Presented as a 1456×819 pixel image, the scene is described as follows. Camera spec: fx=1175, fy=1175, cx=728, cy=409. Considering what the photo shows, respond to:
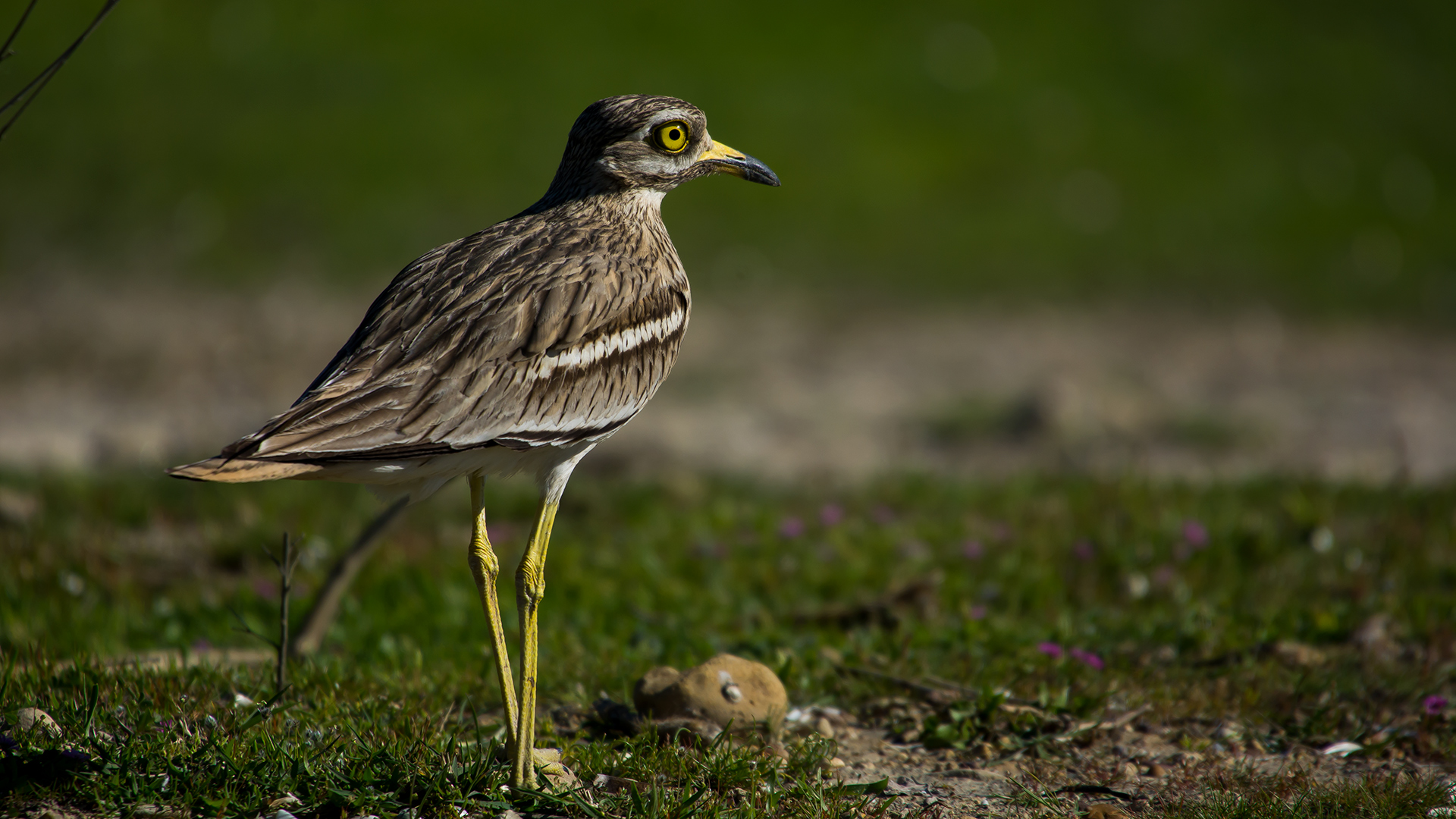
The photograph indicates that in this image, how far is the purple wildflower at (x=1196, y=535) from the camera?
5778 millimetres

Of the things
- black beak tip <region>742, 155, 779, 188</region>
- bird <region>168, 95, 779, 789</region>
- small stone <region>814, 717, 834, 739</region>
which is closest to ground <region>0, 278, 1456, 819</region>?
→ small stone <region>814, 717, 834, 739</region>

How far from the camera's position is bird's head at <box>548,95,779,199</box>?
4.02 metres

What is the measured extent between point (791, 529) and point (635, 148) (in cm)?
270

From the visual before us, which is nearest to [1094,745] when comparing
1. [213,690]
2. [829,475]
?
[213,690]

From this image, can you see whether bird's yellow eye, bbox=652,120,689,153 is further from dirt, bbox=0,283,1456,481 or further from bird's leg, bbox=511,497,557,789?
dirt, bbox=0,283,1456,481

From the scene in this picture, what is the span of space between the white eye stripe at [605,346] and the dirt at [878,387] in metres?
3.97

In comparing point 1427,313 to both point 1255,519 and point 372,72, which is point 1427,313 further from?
point 372,72

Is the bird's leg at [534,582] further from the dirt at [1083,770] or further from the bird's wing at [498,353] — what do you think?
the dirt at [1083,770]

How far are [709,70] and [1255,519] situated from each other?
10.1 meters

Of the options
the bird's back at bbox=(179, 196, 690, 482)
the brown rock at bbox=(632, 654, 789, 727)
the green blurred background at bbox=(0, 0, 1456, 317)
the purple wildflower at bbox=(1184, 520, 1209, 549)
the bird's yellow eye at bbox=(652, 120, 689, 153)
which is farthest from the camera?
the green blurred background at bbox=(0, 0, 1456, 317)

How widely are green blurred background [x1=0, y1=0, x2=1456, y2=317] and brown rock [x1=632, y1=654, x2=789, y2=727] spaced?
8.54m

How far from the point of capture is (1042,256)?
1326 centimetres

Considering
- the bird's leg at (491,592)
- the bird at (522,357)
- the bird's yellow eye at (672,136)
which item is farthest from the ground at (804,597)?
the bird's yellow eye at (672,136)

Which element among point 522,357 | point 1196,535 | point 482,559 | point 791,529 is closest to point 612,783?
point 482,559
